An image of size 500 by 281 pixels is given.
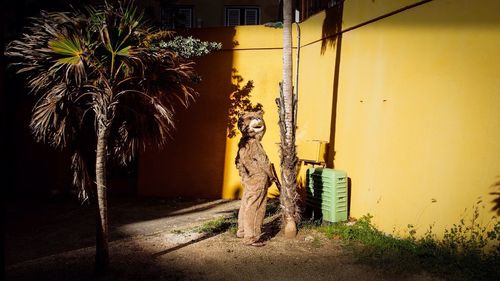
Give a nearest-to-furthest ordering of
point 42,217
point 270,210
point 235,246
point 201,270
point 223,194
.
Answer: point 201,270 < point 235,246 < point 270,210 < point 42,217 < point 223,194

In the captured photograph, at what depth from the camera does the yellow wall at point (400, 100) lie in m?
5.49

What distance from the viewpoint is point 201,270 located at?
5.43 m

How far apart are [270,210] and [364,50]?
4.07 metres

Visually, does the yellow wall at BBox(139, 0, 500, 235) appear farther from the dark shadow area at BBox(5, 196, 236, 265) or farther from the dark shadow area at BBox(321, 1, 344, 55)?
the dark shadow area at BBox(5, 196, 236, 265)

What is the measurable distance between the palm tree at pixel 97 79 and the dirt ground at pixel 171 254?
2.60 ft

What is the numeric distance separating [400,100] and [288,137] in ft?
6.69

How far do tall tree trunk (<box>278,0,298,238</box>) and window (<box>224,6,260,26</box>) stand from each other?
10.5 m

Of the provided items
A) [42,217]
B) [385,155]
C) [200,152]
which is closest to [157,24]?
[200,152]

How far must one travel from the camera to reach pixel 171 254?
240 inches

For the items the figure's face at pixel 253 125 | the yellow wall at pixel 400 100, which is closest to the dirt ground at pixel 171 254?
the yellow wall at pixel 400 100

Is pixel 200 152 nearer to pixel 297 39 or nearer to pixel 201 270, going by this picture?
pixel 297 39

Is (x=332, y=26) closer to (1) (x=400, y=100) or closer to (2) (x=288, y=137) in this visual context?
(1) (x=400, y=100)

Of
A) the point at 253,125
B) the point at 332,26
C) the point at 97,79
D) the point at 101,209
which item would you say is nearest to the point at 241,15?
the point at 332,26

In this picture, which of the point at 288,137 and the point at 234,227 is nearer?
the point at 288,137
